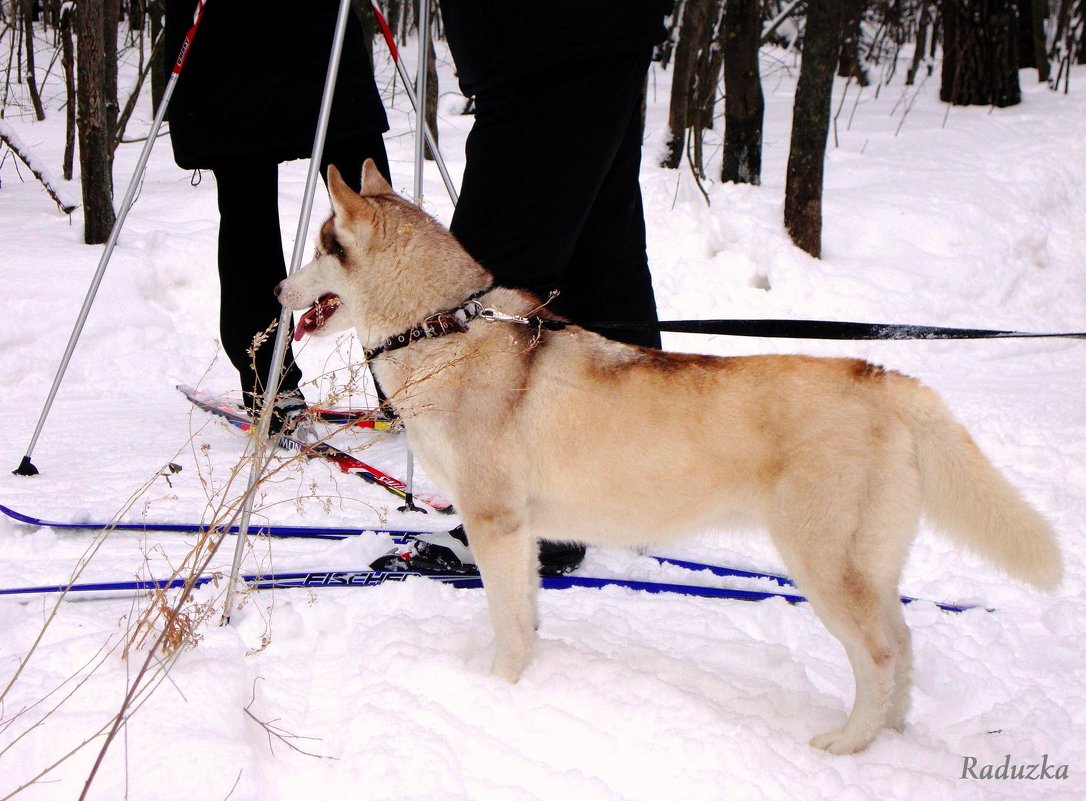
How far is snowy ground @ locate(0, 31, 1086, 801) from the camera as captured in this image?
2.04 m

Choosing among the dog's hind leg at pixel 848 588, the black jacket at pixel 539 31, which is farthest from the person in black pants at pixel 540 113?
the dog's hind leg at pixel 848 588

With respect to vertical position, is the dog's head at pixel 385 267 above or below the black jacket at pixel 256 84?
below

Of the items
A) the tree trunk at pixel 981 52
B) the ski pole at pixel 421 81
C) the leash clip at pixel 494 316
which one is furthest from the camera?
the tree trunk at pixel 981 52

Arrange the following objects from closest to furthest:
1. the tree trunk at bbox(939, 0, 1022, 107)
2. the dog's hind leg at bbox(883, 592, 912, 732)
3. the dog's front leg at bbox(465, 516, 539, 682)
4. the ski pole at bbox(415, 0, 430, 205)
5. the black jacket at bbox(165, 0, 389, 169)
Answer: the dog's hind leg at bbox(883, 592, 912, 732) → the dog's front leg at bbox(465, 516, 539, 682) → the ski pole at bbox(415, 0, 430, 205) → the black jacket at bbox(165, 0, 389, 169) → the tree trunk at bbox(939, 0, 1022, 107)

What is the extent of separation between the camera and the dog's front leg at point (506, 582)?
8.04 feet

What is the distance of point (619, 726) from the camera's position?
228cm

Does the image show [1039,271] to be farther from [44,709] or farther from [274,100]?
[44,709]

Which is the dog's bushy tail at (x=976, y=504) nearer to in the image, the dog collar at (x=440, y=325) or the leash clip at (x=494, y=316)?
the leash clip at (x=494, y=316)

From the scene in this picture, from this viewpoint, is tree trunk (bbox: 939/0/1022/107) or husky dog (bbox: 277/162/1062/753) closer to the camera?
husky dog (bbox: 277/162/1062/753)

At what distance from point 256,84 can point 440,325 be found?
6.18ft

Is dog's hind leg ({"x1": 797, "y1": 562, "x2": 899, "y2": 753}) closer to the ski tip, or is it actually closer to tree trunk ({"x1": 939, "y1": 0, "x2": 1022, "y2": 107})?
the ski tip

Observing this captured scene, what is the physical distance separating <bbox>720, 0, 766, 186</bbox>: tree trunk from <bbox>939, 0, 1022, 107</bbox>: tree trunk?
451 cm

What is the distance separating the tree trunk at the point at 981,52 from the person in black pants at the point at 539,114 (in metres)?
10.3

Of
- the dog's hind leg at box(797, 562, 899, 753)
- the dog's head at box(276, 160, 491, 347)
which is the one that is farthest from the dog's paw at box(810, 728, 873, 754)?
the dog's head at box(276, 160, 491, 347)
